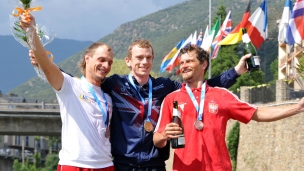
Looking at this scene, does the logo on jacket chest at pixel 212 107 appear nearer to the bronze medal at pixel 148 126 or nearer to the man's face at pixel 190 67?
the man's face at pixel 190 67

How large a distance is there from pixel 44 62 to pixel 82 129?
807 millimetres

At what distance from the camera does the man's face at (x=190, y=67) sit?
8.70 metres

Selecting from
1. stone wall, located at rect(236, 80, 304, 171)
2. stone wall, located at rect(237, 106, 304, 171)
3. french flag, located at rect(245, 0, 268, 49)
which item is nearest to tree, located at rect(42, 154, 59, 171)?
stone wall, located at rect(236, 80, 304, 171)

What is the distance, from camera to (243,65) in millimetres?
9281

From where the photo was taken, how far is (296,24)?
25.4m

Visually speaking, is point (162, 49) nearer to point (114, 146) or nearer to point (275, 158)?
point (275, 158)

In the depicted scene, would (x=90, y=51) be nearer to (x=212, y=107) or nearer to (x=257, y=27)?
(x=212, y=107)

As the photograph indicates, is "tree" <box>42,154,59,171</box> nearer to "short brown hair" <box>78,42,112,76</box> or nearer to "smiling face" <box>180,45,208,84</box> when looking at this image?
"short brown hair" <box>78,42,112,76</box>

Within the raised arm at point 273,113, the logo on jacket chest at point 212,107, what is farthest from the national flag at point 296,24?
the logo on jacket chest at point 212,107

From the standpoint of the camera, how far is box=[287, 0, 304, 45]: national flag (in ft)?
81.8

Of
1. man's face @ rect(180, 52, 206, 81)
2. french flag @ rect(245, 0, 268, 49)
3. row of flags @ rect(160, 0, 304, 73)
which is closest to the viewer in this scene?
man's face @ rect(180, 52, 206, 81)

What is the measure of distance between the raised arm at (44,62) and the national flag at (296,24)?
1742 centimetres

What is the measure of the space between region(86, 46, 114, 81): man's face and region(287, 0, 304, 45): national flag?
1699 cm

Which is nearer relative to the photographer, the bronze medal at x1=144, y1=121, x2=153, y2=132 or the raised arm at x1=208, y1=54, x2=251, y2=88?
the bronze medal at x1=144, y1=121, x2=153, y2=132
